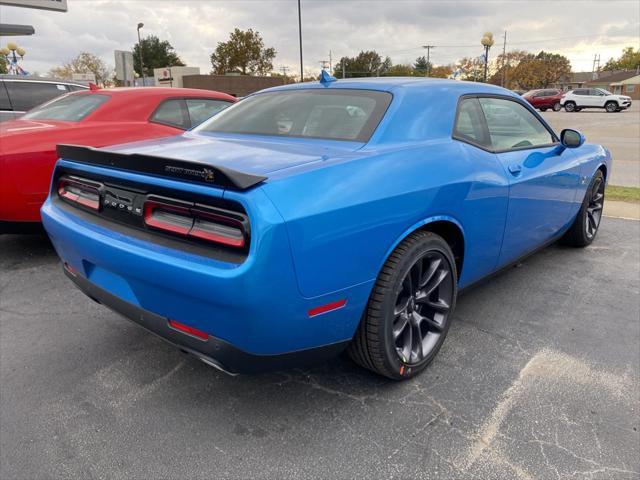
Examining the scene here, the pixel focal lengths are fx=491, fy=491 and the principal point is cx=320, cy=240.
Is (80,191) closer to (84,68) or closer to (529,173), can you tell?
(529,173)

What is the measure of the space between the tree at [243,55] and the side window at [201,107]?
5381cm

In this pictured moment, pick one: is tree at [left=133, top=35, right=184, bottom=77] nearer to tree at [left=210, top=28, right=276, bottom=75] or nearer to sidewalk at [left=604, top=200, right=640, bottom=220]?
tree at [left=210, top=28, right=276, bottom=75]

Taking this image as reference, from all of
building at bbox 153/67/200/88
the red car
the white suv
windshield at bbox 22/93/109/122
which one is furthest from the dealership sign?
the white suv

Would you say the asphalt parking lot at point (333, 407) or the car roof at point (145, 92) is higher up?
the car roof at point (145, 92)

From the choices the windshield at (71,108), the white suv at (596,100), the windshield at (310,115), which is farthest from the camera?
A: the white suv at (596,100)

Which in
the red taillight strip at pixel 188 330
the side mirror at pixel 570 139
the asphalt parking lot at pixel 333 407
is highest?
the side mirror at pixel 570 139

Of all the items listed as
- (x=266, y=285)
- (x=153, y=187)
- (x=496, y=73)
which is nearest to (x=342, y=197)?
(x=266, y=285)

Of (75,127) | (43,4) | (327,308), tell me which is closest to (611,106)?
(43,4)

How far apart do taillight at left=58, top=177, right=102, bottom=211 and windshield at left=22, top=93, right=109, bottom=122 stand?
2268 mm

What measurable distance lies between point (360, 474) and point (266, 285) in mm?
853

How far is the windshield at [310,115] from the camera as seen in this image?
2525 millimetres

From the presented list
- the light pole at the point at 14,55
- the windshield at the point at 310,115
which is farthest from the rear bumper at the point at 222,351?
the light pole at the point at 14,55

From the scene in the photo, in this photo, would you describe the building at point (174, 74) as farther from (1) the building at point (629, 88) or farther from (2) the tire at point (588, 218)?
(1) the building at point (629, 88)

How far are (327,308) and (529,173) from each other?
1938 millimetres
